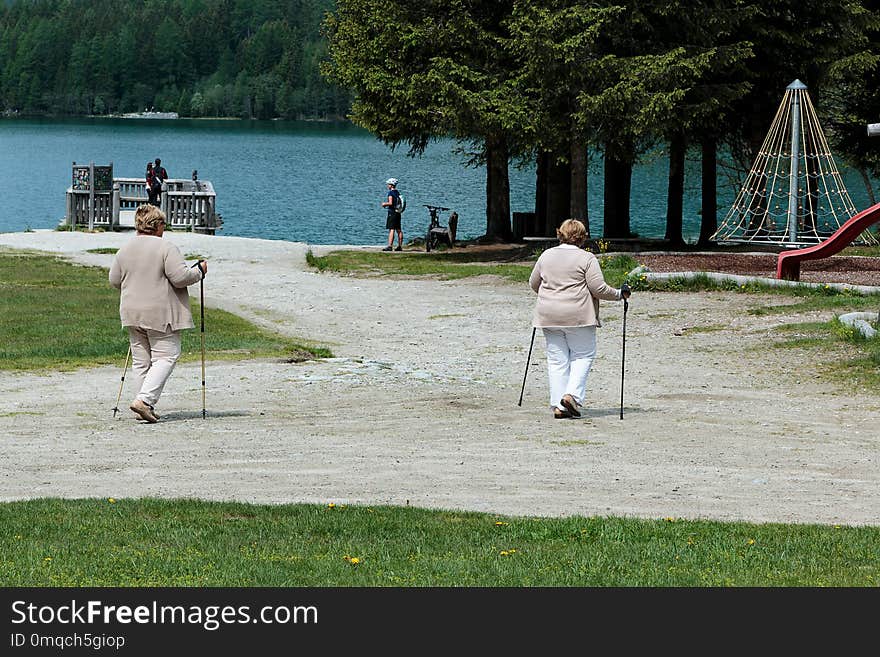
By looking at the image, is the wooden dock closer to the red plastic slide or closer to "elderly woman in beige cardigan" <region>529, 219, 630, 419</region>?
the red plastic slide

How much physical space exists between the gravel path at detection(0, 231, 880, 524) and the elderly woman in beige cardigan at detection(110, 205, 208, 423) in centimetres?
45

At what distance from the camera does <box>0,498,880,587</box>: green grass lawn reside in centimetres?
641

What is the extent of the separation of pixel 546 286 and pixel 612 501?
3569 mm

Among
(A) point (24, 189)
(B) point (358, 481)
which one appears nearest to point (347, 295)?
(B) point (358, 481)

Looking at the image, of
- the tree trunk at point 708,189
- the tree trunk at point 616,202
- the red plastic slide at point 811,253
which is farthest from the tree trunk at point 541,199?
the red plastic slide at point 811,253

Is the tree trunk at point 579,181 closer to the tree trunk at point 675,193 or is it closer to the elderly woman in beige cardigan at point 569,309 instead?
the tree trunk at point 675,193

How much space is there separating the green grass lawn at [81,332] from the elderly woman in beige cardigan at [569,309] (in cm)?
483

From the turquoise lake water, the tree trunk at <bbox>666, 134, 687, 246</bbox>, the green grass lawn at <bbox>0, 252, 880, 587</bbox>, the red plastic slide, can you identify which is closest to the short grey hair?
the green grass lawn at <bbox>0, 252, 880, 587</bbox>

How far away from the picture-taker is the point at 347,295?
906 inches

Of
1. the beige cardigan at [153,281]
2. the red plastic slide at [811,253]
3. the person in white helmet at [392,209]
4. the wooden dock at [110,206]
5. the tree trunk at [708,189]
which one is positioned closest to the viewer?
the beige cardigan at [153,281]

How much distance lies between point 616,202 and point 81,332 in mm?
20825

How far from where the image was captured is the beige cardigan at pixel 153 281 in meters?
11.4

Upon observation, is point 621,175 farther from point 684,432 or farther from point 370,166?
point 370,166

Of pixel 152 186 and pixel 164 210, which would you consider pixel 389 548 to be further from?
pixel 152 186
